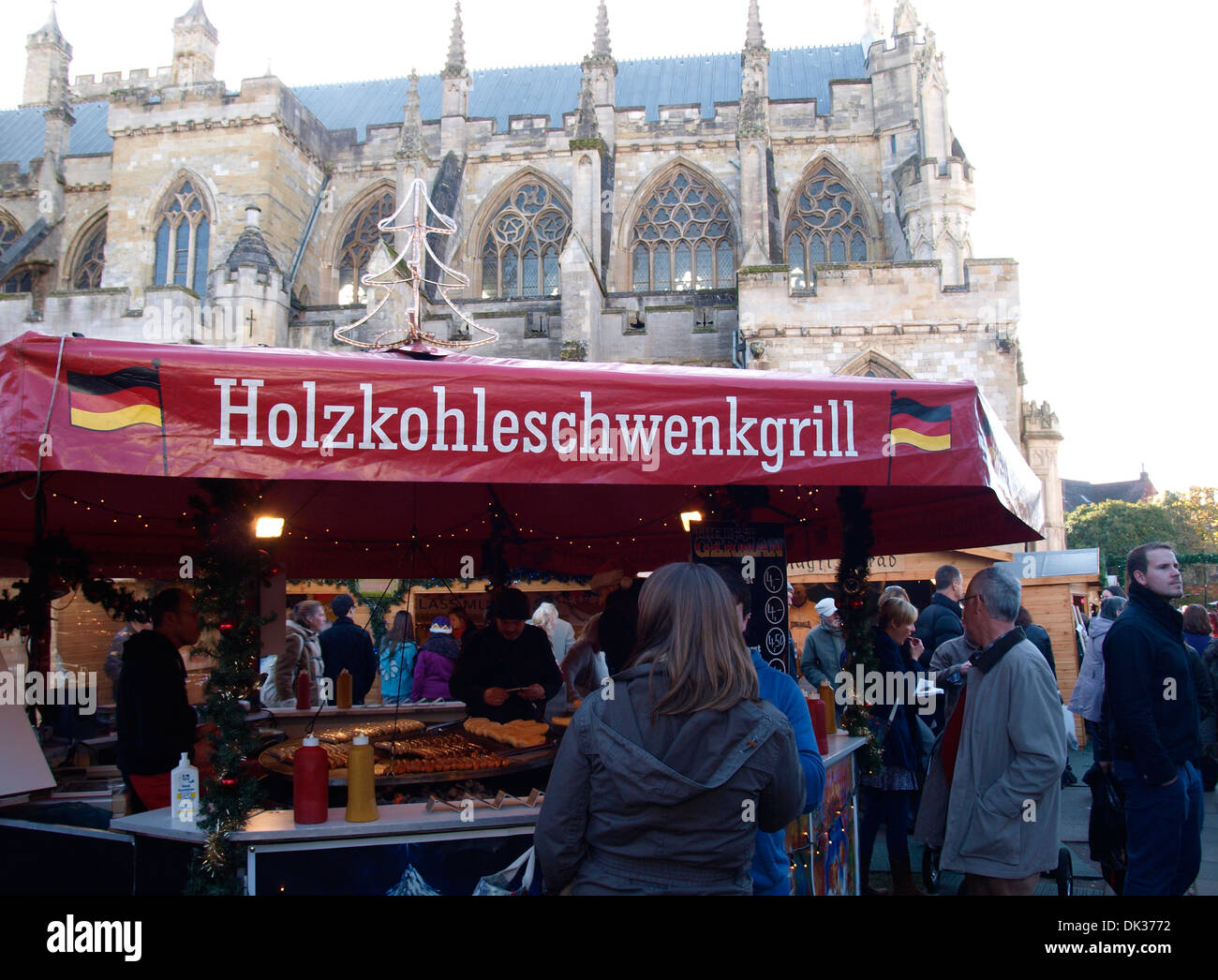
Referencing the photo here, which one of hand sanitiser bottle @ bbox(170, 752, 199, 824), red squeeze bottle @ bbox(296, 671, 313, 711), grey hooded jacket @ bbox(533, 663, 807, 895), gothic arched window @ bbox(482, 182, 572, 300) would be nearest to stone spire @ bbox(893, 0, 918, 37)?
gothic arched window @ bbox(482, 182, 572, 300)

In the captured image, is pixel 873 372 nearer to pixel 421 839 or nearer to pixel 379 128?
pixel 421 839

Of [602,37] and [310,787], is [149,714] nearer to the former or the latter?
[310,787]

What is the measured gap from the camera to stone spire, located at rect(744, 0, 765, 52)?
71.6 feet

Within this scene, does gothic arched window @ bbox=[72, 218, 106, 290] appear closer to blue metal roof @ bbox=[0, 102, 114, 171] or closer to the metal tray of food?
blue metal roof @ bbox=[0, 102, 114, 171]

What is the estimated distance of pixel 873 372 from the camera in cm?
1631

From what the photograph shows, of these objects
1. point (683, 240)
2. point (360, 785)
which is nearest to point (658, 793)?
point (360, 785)

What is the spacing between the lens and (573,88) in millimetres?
29516

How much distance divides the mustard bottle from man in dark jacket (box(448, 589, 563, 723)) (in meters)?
2.08

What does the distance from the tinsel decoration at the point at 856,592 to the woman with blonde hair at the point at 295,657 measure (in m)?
4.66

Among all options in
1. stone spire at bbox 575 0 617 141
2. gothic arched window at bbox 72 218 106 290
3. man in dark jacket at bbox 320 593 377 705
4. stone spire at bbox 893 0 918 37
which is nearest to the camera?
man in dark jacket at bbox 320 593 377 705

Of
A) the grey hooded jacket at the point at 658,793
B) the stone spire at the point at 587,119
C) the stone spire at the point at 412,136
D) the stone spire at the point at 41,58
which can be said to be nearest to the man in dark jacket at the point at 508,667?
the grey hooded jacket at the point at 658,793

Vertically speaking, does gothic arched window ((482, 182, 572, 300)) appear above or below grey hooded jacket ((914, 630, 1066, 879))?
above

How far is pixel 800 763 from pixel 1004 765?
137 centimetres
